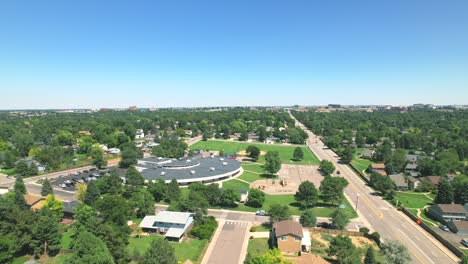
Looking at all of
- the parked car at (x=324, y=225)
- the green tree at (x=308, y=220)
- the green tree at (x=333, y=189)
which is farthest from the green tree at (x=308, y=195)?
the green tree at (x=308, y=220)

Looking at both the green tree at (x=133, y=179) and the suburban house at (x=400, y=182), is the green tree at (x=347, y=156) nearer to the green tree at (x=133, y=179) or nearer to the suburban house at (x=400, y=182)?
the suburban house at (x=400, y=182)

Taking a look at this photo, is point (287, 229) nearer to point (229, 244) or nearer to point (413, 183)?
point (229, 244)

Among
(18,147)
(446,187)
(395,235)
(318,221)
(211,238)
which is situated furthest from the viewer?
(18,147)

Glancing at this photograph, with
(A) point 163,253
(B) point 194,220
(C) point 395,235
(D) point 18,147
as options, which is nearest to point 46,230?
(A) point 163,253

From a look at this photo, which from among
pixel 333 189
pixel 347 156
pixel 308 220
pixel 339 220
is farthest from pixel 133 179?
pixel 347 156

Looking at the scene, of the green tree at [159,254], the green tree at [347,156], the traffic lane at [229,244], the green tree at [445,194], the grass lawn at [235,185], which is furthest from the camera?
the green tree at [347,156]

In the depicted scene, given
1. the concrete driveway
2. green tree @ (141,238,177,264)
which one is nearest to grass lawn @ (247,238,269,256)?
the concrete driveway

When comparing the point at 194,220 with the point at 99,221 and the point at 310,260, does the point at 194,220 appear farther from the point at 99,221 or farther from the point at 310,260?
the point at 310,260
